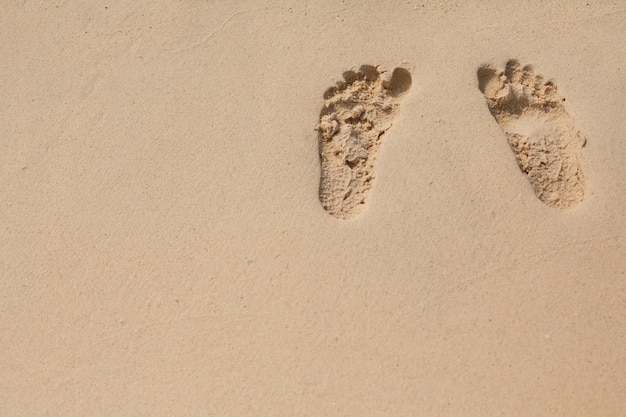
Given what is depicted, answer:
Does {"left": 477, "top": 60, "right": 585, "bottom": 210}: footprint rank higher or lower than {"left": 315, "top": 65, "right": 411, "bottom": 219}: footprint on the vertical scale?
lower

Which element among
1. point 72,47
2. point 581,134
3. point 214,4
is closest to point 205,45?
point 214,4

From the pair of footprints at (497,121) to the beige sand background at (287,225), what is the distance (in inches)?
1.4

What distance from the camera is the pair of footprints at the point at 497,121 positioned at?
1773mm

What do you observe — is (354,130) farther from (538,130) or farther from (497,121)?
(538,130)

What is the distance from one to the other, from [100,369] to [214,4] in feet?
→ 3.97

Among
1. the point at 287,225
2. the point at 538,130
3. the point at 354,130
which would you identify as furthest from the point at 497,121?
the point at 287,225

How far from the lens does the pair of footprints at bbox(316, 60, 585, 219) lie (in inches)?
69.8

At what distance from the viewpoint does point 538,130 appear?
6.01ft

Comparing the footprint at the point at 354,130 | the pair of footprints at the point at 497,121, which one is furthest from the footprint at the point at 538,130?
the footprint at the point at 354,130

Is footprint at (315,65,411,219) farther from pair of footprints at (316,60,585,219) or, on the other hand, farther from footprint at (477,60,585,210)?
footprint at (477,60,585,210)

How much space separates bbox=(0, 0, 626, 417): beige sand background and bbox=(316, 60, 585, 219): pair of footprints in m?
0.04

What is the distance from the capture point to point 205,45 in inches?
76.2

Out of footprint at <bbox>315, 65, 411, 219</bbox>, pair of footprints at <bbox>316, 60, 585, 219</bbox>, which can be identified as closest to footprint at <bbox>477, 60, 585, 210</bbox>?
pair of footprints at <bbox>316, 60, 585, 219</bbox>

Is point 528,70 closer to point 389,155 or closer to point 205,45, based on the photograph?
point 389,155
